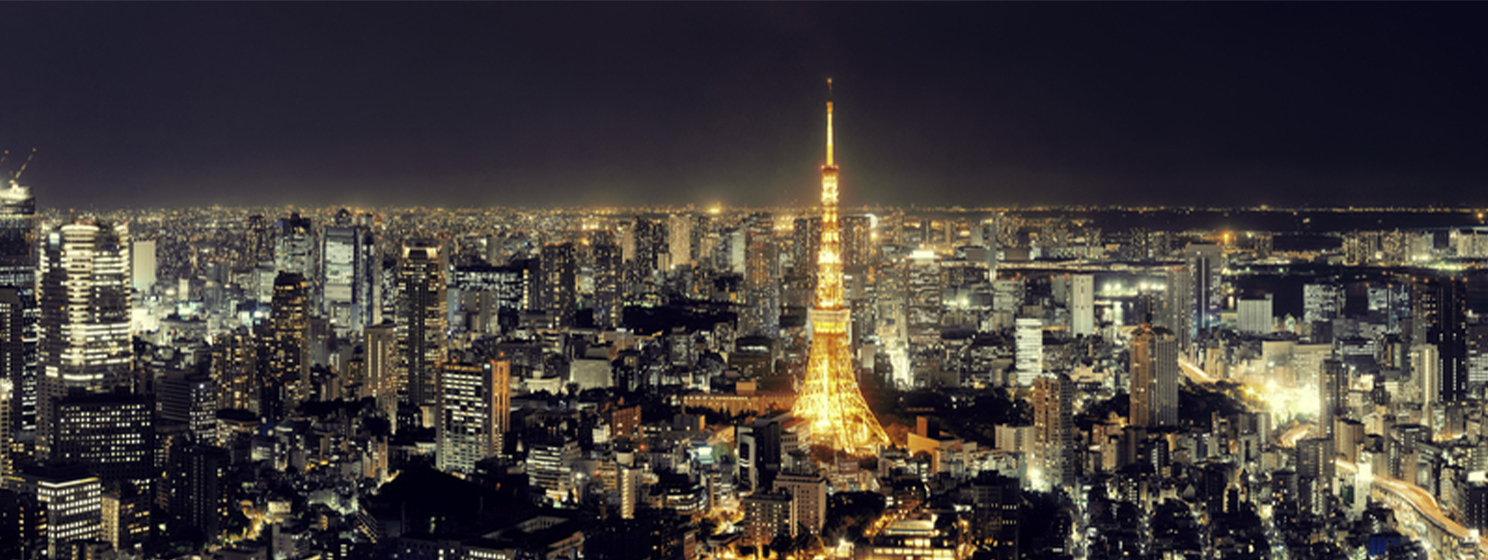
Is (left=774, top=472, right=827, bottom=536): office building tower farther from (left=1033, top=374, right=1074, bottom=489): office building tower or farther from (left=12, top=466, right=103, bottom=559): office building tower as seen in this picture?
(left=12, top=466, right=103, bottom=559): office building tower

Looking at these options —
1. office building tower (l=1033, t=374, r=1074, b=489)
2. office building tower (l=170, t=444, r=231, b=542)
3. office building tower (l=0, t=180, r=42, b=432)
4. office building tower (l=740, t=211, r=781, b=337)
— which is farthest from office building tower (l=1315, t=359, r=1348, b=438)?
office building tower (l=0, t=180, r=42, b=432)

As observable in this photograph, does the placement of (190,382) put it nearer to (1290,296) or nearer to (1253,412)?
(1253,412)

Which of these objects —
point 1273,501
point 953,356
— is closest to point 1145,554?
point 1273,501

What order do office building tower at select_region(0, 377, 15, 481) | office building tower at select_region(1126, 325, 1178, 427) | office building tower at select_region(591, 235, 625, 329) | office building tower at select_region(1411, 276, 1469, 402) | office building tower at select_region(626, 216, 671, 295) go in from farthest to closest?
office building tower at select_region(626, 216, 671, 295), office building tower at select_region(591, 235, 625, 329), office building tower at select_region(1411, 276, 1469, 402), office building tower at select_region(1126, 325, 1178, 427), office building tower at select_region(0, 377, 15, 481)

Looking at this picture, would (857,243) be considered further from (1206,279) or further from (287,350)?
(287,350)

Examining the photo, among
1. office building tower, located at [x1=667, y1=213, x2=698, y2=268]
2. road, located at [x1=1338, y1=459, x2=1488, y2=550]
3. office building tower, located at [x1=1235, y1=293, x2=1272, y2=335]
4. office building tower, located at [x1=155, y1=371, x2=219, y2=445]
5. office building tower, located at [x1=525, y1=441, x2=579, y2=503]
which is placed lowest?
road, located at [x1=1338, y1=459, x2=1488, y2=550]

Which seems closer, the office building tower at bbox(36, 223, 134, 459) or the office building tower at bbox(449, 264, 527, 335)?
the office building tower at bbox(36, 223, 134, 459)

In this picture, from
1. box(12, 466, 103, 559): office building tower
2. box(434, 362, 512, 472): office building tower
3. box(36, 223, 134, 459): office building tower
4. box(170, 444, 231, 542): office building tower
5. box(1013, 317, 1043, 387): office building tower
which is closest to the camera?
box(12, 466, 103, 559): office building tower

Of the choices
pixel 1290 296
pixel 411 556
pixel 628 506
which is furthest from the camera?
pixel 1290 296
